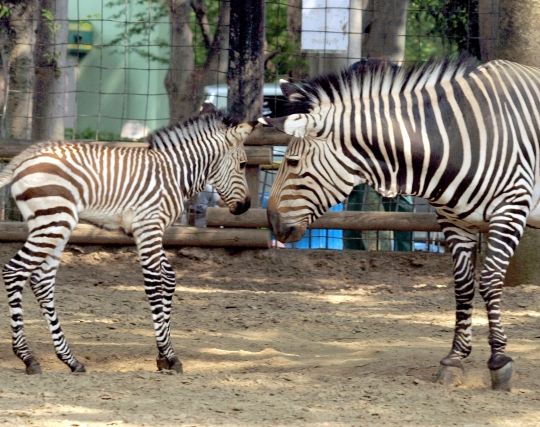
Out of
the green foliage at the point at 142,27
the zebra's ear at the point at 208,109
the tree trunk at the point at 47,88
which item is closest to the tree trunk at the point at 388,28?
the green foliage at the point at 142,27

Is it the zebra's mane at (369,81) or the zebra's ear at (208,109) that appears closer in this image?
the zebra's mane at (369,81)

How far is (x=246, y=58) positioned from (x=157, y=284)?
444 centimetres

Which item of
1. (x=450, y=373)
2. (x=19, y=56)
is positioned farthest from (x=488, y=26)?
(x=450, y=373)

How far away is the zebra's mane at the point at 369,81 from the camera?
6.58 m

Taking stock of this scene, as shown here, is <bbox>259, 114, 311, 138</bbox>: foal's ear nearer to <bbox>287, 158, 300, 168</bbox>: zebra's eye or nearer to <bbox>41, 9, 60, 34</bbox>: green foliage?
<bbox>287, 158, 300, 168</bbox>: zebra's eye

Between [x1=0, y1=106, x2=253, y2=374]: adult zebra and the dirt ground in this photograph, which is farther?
[x1=0, y1=106, x2=253, y2=374]: adult zebra

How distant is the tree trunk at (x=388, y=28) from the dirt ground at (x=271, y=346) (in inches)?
118

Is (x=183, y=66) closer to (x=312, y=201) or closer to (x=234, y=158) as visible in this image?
(x=234, y=158)

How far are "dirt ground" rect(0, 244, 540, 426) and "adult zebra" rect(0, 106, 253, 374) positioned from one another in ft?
1.49

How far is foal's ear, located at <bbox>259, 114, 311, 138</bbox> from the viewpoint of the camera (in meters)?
6.37

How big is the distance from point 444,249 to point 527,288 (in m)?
2.14

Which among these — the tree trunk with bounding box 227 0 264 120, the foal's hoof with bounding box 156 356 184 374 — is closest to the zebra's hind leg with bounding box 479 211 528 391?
the foal's hoof with bounding box 156 356 184 374

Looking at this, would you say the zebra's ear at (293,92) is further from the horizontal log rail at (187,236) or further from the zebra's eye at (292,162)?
the horizontal log rail at (187,236)

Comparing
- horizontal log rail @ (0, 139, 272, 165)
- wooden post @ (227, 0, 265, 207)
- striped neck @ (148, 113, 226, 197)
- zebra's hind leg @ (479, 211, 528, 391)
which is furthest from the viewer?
wooden post @ (227, 0, 265, 207)
